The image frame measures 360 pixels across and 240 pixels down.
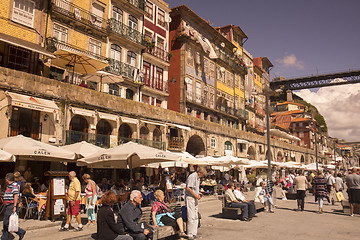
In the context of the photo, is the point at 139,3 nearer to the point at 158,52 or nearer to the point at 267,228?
the point at 158,52

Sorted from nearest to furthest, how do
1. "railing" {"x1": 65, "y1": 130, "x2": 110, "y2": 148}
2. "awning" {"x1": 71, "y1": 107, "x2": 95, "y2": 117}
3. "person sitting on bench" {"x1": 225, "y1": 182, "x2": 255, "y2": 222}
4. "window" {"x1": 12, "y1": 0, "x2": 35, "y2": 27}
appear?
"person sitting on bench" {"x1": 225, "y1": 182, "x2": 255, "y2": 222}
"railing" {"x1": 65, "y1": 130, "x2": 110, "y2": 148}
"awning" {"x1": 71, "y1": 107, "x2": 95, "y2": 117}
"window" {"x1": 12, "y1": 0, "x2": 35, "y2": 27}

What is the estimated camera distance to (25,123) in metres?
15.1

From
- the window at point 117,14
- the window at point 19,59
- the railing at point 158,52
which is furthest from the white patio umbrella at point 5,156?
the railing at point 158,52

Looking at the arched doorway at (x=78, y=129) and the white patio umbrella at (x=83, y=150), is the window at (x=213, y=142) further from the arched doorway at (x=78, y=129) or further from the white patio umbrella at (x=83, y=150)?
the white patio umbrella at (x=83, y=150)

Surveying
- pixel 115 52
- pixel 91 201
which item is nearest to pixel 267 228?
pixel 91 201

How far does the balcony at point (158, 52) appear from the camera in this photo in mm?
28356

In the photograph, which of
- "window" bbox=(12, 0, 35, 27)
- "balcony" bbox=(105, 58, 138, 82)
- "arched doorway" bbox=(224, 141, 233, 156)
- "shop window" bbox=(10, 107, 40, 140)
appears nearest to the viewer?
"shop window" bbox=(10, 107, 40, 140)

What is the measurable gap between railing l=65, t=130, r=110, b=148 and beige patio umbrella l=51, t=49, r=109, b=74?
4.30 meters

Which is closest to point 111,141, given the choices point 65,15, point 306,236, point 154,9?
point 65,15

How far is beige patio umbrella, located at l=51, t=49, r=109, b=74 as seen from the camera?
56.2 feet

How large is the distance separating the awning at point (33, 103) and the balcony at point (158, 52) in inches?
569

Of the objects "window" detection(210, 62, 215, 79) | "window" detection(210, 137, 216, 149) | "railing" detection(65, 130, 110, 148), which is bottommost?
"railing" detection(65, 130, 110, 148)

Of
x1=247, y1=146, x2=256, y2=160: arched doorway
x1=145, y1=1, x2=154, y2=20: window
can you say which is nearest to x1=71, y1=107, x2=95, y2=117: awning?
x1=145, y1=1, x2=154, y2=20: window

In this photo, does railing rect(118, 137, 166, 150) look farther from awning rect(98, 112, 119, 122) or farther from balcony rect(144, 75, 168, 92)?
balcony rect(144, 75, 168, 92)
